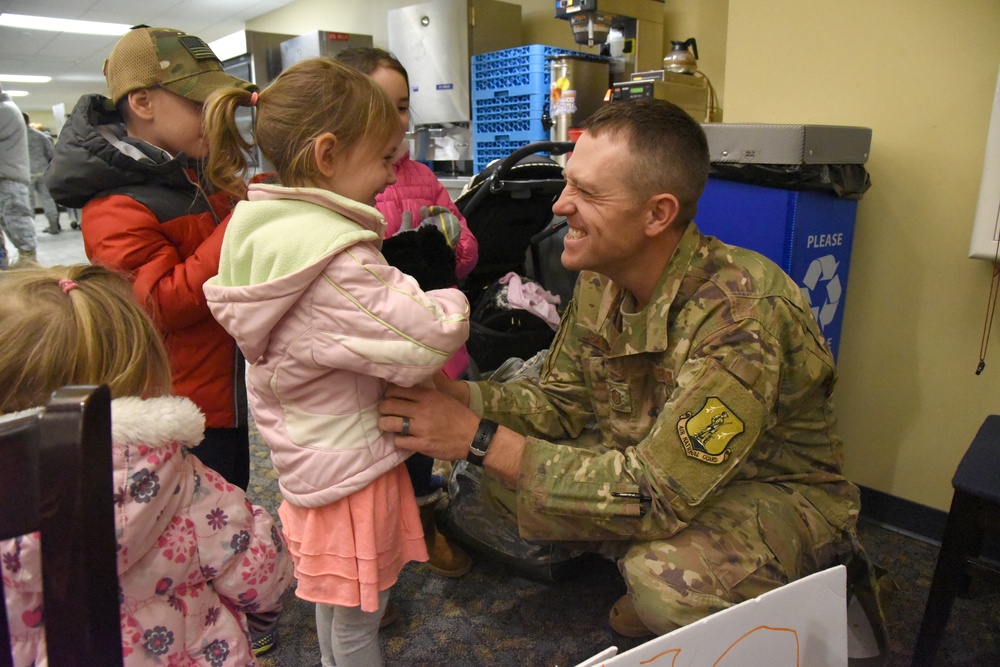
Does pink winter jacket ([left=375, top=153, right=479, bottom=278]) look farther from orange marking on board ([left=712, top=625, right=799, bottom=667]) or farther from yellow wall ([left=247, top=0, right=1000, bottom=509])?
orange marking on board ([left=712, top=625, right=799, bottom=667])

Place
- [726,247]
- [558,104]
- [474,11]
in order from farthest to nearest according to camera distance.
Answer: [474,11] < [558,104] < [726,247]

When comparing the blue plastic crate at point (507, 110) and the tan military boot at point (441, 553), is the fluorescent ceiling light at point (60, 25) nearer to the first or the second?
the blue plastic crate at point (507, 110)

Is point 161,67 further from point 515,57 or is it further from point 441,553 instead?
point 515,57

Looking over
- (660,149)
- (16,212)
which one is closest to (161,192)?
(660,149)

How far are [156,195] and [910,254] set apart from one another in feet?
6.17

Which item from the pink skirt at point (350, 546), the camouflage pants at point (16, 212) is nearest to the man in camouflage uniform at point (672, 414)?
the pink skirt at point (350, 546)

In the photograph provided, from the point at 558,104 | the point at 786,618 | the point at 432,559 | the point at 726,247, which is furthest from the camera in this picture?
the point at 558,104

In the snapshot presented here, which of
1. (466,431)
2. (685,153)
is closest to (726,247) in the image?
(685,153)

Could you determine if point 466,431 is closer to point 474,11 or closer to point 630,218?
point 630,218

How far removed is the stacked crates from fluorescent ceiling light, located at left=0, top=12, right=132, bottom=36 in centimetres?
520

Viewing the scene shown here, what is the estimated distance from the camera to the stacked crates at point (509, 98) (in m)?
3.20

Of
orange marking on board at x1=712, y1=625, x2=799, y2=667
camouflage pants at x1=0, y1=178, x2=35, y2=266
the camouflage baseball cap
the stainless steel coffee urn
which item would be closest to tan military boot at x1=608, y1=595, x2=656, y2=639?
orange marking on board at x1=712, y1=625, x2=799, y2=667

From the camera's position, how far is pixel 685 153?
1284mm

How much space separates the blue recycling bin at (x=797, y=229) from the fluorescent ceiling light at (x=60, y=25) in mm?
7093
